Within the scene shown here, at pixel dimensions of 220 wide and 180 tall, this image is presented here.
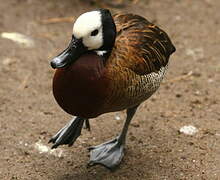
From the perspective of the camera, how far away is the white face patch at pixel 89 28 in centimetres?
287

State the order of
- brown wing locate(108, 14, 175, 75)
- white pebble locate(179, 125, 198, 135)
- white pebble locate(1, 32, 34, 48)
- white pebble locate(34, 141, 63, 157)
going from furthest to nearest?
white pebble locate(1, 32, 34, 48), white pebble locate(179, 125, 198, 135), white pebble locate(34, 141, 63, 157), brown wing locate(108, 14, 175, 75)

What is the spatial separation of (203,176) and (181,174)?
0.16 metres

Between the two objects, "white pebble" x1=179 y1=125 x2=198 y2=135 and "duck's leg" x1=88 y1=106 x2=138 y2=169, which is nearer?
"duck's leg" x1=88 y1=106 x2=138 y2=169

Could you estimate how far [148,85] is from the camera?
3363 millimetres

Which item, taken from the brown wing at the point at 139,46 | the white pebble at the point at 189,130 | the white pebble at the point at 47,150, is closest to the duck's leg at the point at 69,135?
the white pebble at the point at 47,150

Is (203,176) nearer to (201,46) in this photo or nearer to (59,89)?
(59,89)

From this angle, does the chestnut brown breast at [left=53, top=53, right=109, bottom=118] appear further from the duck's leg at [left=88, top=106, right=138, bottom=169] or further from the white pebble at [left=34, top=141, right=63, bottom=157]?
the white pebble at [left=34, top=141, right=63, bottom=157]

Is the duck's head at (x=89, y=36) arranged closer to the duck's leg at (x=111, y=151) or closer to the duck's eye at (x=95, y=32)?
the duck's eye at (x=95, y=32)

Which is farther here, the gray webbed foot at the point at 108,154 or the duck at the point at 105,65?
the gray webbed foot at the point at 108,154

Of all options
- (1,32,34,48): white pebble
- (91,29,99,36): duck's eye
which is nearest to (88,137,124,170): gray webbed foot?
(91,29,99,36): duck's eye

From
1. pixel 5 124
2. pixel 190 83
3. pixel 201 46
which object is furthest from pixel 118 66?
pixel 201 46

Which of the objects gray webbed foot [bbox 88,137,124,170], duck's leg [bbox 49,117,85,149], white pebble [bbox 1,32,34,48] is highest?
duck's leg [bbox 49,117,85,149]

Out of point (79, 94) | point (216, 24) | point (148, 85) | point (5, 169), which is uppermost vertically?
point (79, 94)

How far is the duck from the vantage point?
→ 2918 mm
